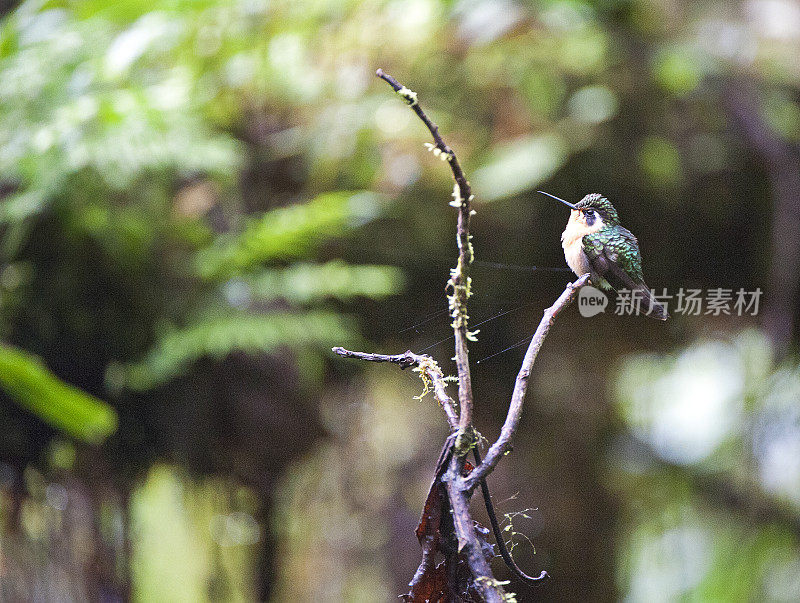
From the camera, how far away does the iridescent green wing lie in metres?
0.29

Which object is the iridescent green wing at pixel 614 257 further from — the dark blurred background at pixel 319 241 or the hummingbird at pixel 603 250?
the dark blurred background at pixel 319 241

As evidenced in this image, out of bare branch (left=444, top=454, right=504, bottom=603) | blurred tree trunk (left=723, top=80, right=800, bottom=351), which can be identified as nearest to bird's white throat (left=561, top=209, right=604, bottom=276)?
bare branch (left=444, top=454, right=504, bottom=603)

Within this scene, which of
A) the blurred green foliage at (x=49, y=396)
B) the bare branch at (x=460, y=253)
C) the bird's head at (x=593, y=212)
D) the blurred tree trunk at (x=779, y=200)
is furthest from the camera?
the blurred tree trunk at (x=779, y=200)

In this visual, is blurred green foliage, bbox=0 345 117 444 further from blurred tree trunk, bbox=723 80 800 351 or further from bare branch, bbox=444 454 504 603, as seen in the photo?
blurred tree trunk, bbox=723 80 800 351

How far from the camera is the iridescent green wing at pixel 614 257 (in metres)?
0.29

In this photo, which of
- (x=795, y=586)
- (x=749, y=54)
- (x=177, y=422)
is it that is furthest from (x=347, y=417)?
(x=749, y=54)

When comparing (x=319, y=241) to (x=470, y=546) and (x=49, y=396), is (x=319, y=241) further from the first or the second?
(x=470, y=546)

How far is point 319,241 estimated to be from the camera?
136 cm

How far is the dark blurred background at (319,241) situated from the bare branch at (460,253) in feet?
2.81

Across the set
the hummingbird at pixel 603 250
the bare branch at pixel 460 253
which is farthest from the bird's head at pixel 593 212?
the bare branch at pixel 460 253

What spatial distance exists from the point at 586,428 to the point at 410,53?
3.20 feet

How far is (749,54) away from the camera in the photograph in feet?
4.35

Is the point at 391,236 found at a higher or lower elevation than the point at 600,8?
lower

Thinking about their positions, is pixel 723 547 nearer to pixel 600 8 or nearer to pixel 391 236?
pixel 391 236
